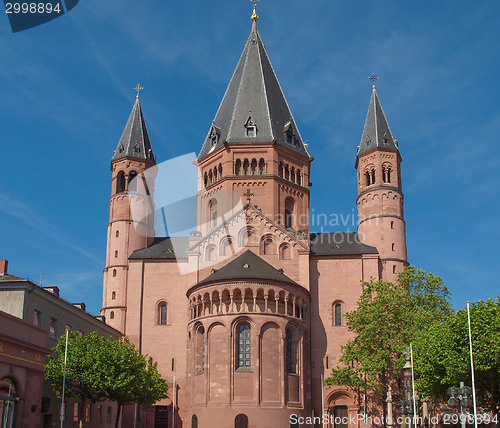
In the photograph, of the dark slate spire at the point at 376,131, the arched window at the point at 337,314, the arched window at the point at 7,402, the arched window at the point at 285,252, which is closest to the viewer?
the arched window at the point at 7,402

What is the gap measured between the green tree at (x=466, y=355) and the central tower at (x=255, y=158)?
90.2ft

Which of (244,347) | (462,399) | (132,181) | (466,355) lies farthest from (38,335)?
(132,181)

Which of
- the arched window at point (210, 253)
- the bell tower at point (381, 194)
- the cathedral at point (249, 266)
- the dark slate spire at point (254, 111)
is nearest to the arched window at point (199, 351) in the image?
the cathedral at point (249, 266)

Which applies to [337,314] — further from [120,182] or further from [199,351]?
[120,182]

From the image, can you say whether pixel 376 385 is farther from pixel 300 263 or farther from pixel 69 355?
pixel 69 355

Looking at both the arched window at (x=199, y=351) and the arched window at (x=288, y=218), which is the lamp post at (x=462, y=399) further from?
the arched window at (x=288, y=218)

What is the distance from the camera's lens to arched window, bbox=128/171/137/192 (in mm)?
69312

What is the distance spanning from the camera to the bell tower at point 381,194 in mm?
→ 64250

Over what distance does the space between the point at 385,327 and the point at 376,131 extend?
82.7ft

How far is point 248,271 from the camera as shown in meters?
54.8

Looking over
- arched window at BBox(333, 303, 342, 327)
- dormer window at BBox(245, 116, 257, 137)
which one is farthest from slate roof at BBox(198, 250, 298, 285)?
dormer window at BBox(245, 116, 257, 137)

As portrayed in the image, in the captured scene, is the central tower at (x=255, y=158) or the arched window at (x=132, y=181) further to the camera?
the arched window at (x=132, y=181)

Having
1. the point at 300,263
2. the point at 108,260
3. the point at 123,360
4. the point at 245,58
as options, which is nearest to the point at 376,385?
the point at 300,263

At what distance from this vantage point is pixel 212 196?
6906 centimetres
